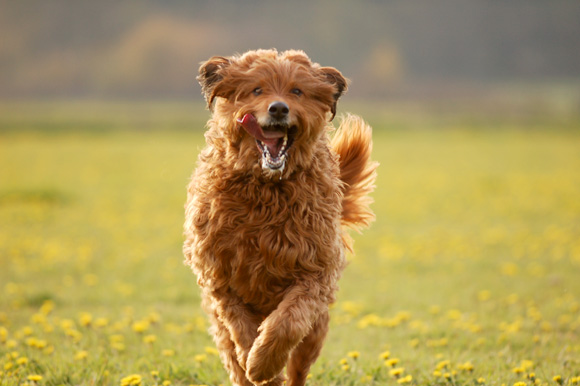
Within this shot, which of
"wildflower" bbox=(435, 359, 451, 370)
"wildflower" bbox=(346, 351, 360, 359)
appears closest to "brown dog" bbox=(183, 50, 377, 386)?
"wildflower" bbox=(346, 351, 360, 359)

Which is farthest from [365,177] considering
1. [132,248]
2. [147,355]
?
[132,248]

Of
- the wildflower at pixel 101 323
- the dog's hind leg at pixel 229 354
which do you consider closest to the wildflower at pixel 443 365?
the dog's hind leg at pixel 229 354

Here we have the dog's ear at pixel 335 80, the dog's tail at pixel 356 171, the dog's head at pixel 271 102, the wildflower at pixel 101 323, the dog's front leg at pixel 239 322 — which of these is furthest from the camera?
the wildflower at pixel 101 323

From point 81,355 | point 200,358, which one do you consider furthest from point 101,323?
point 200,358

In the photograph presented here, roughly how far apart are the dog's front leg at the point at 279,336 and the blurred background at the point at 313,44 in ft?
295

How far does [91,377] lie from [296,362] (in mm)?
1581

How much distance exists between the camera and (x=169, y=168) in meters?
25.3

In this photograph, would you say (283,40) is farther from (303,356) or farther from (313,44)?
(303,356)

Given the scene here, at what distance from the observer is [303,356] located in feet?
14.7

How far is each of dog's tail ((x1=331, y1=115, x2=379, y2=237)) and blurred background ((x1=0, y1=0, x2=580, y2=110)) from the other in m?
88.3

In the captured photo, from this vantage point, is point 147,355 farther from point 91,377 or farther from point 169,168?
point 169,168

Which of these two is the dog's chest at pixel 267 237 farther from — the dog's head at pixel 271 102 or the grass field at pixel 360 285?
the grass field at pixel 360 285

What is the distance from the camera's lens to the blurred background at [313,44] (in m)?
104

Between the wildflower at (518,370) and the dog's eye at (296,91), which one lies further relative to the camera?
the wildflower at (518,370)
